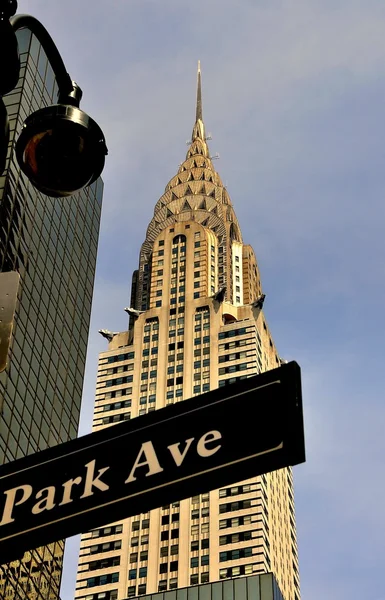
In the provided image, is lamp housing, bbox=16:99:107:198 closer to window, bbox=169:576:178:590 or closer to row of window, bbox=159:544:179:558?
window, bbox=169:576:178:590

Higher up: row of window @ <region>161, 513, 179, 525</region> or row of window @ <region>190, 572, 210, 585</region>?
row of window @ <region>161, 513, 179, 525</region>

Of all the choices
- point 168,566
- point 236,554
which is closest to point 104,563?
point 168,566

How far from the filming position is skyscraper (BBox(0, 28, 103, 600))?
64438 millimetres

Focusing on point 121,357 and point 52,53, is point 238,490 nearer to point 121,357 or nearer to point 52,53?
point 121,357

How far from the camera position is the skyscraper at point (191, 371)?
389 feet

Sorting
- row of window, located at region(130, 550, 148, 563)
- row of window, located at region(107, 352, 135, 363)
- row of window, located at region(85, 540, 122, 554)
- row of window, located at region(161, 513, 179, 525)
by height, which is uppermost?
row of window, located at region(107, 352, 135, 363)

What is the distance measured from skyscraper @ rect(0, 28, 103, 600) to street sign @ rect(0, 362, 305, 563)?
180 feet

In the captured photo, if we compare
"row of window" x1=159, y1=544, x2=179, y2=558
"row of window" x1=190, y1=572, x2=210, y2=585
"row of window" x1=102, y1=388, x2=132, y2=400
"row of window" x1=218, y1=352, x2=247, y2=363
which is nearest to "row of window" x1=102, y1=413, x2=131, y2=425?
"row of window" x1=102, y1=388, x2=132, y2=400

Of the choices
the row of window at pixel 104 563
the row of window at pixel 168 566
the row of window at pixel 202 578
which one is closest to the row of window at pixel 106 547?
the row of window at pixel 104 563

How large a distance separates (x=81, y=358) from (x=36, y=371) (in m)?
11.4

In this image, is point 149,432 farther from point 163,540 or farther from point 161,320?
point 161,320

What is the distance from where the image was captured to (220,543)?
118312mm

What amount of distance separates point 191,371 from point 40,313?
65.0 m

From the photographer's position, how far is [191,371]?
137875mm
